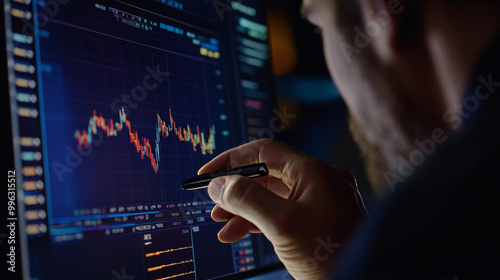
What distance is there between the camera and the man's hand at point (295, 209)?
0.59 m

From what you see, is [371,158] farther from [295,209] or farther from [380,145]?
[295,209]

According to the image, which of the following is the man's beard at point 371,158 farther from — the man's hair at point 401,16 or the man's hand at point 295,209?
the man's hand at point 295,209

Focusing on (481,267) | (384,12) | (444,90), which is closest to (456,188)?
(481,267)

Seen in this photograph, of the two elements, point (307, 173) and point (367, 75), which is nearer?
point (307, 173)

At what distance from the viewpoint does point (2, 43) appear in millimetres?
549

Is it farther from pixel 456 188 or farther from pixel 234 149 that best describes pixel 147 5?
pixel 456 188

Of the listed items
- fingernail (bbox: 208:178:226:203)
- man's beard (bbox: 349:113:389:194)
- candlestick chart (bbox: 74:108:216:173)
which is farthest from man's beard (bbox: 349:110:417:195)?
fingernail (bbox: 208:178:226:203)

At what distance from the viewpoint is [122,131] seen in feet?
2.14

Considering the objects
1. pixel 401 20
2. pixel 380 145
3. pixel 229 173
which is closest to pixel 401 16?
pixel 401 20

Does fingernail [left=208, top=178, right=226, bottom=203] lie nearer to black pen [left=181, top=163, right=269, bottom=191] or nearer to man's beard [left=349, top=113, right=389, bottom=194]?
black pen [left=181, top=163, right=269, bottom=191]

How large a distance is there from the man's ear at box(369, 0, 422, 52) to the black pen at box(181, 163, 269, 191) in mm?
708

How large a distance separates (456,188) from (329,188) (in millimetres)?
192

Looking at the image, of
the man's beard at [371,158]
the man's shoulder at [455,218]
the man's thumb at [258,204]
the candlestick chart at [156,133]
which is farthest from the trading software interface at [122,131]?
the man's beard at [371,158]

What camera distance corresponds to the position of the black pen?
0.67m
